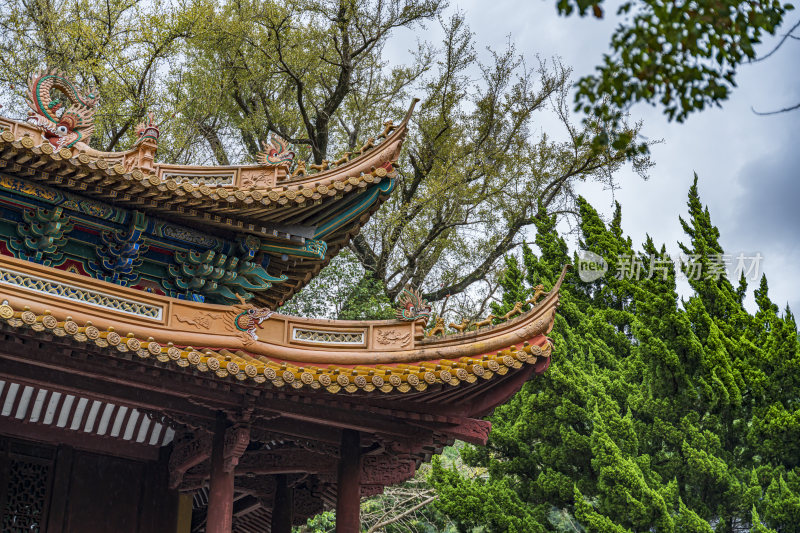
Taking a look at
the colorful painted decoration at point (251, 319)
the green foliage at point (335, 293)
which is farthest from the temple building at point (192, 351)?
the green foliage at point (335, 293)

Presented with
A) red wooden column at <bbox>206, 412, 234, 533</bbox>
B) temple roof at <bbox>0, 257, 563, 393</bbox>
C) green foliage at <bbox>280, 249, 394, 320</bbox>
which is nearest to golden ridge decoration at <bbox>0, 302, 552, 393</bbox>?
temple roof at <bbox>0, 257, 563, 393</bbox>

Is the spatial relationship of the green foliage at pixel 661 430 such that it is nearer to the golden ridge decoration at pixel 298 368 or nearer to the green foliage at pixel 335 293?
the golden ridge decoration at pixel 298 368

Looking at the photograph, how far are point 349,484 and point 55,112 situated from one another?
440 centimetres

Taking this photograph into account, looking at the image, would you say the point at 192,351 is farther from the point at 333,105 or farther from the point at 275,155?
the point at 333,105

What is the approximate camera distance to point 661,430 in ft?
36.8

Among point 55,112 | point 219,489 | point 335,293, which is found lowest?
point 219,489

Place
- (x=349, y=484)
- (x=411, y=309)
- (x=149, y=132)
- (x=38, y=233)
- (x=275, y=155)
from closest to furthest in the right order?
(x=38, y=233) → (x=349, y=484) → (x=411, y=309) → (x=149, y=132) → (x=275, y=155)

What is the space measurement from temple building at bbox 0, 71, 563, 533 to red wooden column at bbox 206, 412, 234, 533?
19 mm

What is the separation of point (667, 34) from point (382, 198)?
5864 mm

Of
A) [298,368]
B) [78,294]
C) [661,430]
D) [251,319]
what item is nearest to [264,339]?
[251,319]

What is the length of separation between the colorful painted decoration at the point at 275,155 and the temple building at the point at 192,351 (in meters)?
0.03

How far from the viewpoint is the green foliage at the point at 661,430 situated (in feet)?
34.6

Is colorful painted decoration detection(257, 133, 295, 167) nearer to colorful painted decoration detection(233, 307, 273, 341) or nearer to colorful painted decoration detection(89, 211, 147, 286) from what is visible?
colorful painted decoration detection(89, 211, 147, 286)

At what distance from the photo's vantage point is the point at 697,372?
1158 cm
